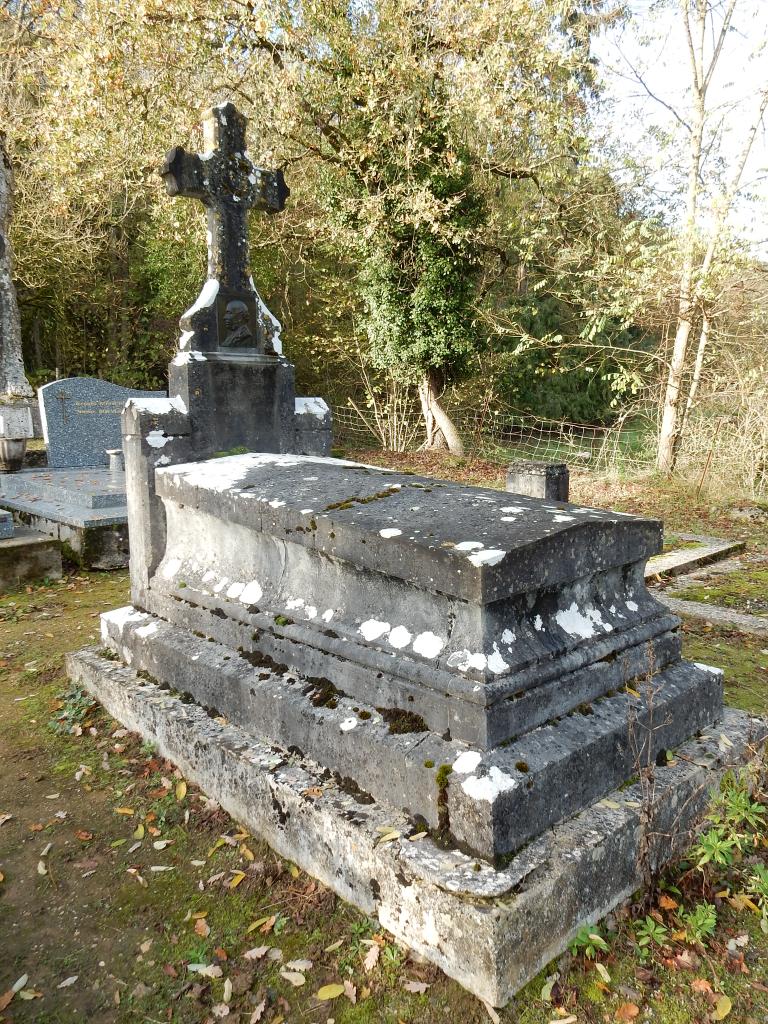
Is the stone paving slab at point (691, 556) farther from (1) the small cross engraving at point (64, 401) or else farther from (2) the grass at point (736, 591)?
(1) the small cross engraving at point (64, 401)

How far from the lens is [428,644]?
2.39 m

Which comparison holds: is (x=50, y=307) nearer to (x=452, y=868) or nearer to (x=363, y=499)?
(x=363, y=499)

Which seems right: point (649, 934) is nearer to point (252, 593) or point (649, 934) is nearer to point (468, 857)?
point (468, 857)

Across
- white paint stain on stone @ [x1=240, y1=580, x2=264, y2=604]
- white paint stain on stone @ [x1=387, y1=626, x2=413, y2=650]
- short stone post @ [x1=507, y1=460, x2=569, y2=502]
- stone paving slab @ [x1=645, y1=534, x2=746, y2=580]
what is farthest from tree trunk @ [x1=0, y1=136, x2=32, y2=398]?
white paint stain on stone @ [x1=387, y1=626, x2=413, y2=650]

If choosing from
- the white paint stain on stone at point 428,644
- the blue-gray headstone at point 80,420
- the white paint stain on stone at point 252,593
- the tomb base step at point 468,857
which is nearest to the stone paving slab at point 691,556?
the tomb base step at point 468,857

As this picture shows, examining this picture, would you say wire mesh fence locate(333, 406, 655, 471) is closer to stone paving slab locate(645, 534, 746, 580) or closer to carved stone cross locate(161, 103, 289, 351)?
stone paving slab locate(645, 534, 746, 580)

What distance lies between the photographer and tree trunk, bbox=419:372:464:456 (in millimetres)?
15805

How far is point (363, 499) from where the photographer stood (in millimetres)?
2912

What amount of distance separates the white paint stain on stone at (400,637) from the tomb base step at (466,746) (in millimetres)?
225

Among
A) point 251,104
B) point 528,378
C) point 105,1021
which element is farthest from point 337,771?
point 528,378

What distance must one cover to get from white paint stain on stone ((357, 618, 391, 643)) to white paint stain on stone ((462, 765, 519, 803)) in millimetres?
643

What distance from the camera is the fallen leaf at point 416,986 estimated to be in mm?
1989

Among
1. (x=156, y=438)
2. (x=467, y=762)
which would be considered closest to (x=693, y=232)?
(x=156, y=438)

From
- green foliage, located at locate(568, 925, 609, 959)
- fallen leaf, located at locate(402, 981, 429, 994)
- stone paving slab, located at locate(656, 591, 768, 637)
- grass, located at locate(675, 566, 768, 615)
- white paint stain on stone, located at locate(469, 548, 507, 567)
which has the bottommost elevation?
grass, located at locate(675, 566, 768, 615)
